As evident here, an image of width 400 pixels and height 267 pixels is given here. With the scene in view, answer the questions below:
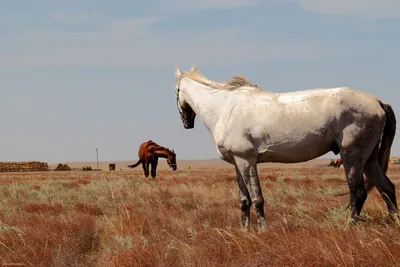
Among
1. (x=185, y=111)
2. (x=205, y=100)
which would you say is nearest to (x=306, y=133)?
(x=205, y=100)

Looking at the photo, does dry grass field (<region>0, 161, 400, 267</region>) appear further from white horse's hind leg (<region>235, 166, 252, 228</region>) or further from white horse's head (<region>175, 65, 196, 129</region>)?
white horse's head (<region>175, 65, 196, 129</region>)

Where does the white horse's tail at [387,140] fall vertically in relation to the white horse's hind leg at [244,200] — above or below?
above

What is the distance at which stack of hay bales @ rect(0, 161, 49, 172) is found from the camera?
226ft

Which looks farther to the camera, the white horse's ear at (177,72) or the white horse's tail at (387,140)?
the white horse's ear at (177,72)

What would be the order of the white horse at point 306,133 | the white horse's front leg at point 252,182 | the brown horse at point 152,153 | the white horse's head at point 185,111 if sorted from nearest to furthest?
1. the white horse at point 306,133
2. the white horse's front leg at point 252,182
3. the white horse's head at point 185,111
4. the brown horse at point 152,153

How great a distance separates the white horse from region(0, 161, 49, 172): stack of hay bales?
6411 cm

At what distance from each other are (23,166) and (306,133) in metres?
69.2

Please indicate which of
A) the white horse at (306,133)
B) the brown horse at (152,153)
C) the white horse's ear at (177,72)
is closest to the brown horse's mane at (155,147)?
the brown horse at (152,153)

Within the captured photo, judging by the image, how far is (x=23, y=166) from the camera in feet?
237

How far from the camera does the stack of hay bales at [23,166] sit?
68.9 meters

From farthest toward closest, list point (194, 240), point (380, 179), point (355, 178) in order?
1. point (380, 179)
2. point (355, 178)
3. point (194, 240)

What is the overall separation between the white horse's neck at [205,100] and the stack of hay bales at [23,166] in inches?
2477

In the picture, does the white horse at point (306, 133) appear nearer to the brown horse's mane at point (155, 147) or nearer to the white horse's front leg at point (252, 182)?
the white horse's front leg at point (252, 182)

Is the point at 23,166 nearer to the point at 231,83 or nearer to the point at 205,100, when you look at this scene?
the point at 205,100
